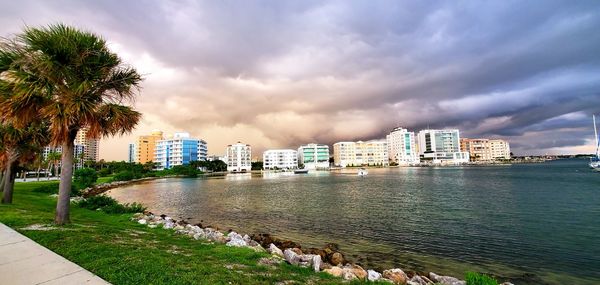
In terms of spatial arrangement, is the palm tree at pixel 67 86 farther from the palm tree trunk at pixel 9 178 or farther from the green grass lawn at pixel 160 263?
the palm tree trunk at pixel 9 178

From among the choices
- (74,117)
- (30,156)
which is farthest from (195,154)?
(74,117)

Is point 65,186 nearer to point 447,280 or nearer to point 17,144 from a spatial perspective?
point 17,144

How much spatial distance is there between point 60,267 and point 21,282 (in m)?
0.72

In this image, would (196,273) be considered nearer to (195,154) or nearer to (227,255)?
(227,255)

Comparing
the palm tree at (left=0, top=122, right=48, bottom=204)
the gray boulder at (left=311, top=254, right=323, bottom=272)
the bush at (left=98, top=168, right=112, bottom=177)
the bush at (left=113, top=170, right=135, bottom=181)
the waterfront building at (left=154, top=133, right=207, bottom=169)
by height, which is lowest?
the gray boulder at (left=311, top=254, right=323, bottom=272)

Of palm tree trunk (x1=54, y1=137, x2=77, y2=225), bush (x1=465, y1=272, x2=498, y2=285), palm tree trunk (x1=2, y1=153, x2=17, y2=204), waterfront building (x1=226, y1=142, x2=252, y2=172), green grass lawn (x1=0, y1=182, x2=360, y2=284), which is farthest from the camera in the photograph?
waterfront building (x1=226, y1=142, x2=252, y2=172)

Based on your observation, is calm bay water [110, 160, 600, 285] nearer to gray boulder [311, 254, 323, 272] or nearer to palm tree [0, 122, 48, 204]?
gray boulder [311, 254, 323, 272]

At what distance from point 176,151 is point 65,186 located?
561ft

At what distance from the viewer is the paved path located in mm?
5438

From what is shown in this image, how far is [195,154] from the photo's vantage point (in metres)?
176

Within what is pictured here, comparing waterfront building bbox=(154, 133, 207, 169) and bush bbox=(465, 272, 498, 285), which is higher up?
waterfront building bbox=(154, 133, 207, 169)

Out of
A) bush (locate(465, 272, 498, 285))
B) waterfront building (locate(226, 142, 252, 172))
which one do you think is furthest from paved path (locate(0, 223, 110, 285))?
waterfront building (locate(226, 142, 252, 172))

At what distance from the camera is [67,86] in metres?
10.7

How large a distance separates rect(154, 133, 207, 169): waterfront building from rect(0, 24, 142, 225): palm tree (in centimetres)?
16891
